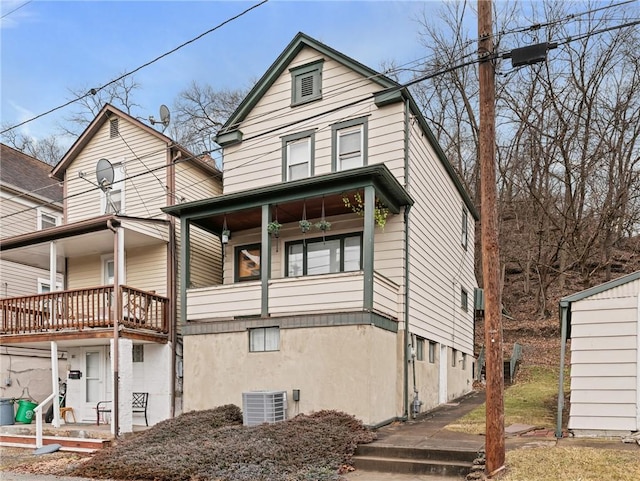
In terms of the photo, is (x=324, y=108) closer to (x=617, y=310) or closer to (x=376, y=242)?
(x=376, y=242)

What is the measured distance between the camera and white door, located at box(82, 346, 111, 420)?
51.8ft

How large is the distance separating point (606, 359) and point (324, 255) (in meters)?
6.69

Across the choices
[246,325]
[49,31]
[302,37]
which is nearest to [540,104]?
[302,37]

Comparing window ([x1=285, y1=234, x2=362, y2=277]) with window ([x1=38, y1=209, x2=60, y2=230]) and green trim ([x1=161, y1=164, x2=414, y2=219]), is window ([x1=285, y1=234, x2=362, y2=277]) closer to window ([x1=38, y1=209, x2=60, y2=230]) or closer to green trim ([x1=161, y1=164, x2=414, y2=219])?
green trim ([x1=161, y1=164, x2=414, y2=219])

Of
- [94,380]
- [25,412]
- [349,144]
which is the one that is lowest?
[25,412]

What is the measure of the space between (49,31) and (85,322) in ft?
23.6

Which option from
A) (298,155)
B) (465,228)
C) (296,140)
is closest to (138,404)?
(298,155)

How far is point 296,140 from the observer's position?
14953mm

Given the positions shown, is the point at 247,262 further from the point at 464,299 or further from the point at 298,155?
the point at 464,299

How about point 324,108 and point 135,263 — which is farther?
point 135,263

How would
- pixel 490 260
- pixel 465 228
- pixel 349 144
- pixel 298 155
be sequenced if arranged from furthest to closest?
1. pixel 465 228
2. pixel 298 155
3. pixel 349 144
4. pixel 490 260

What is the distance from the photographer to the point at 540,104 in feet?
91.5

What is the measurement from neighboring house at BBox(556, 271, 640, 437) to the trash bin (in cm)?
1490

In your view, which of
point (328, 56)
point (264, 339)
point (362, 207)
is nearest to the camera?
point (264, 339)
